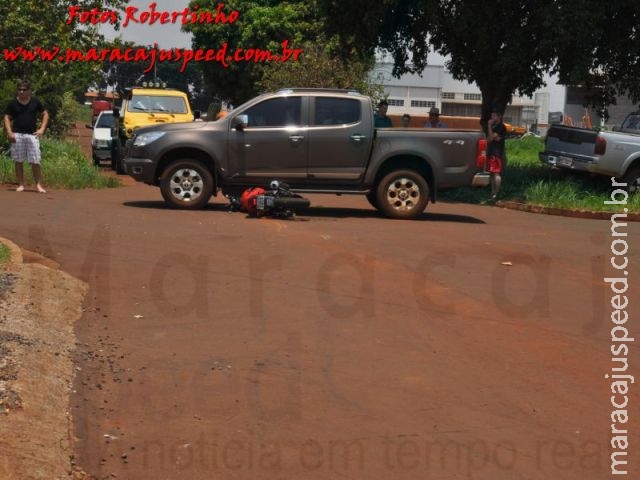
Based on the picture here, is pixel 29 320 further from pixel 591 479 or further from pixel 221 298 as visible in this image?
pixel 591 479

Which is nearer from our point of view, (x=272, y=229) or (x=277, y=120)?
(x=272, y=229)

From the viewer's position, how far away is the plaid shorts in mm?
17734

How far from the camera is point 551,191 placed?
19.9 metres

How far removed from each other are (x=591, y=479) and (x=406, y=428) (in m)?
1.08

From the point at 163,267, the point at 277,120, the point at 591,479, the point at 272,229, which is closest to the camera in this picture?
the point at 591,479

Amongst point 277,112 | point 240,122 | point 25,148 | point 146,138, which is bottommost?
point 25,148

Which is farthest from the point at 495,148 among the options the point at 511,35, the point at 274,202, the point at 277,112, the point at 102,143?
the point at 102,143

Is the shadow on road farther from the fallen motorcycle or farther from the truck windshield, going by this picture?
A: the truck windshield

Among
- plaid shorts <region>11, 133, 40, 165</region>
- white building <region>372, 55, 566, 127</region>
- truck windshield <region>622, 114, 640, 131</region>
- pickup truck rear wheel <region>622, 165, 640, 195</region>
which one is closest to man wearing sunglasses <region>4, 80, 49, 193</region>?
plaid shorts <region>11, 133, 40, 165</region>

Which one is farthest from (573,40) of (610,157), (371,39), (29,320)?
(29,320)

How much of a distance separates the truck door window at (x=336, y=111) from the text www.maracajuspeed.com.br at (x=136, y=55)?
1245 cm

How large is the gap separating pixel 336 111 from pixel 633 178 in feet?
22.8

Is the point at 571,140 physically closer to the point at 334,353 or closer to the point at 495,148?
the point at 495,148

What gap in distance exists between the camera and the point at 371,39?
77.3ft
